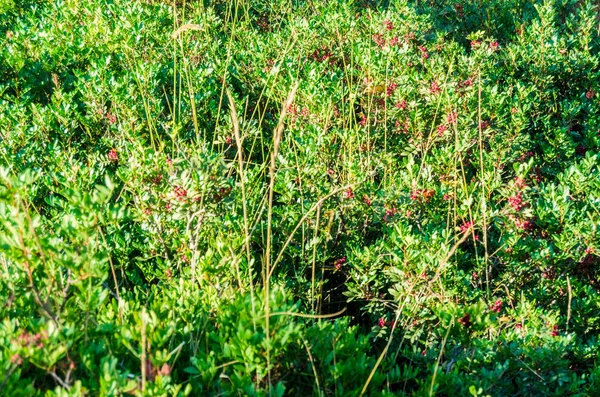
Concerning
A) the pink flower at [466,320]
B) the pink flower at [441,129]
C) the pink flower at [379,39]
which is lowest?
the pink flower at [466,320]

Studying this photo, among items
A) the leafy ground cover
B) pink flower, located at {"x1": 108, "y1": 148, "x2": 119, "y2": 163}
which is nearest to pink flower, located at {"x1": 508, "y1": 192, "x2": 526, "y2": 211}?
the leafy ground cover

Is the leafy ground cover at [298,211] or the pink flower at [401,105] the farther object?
the pink flower at [401,105]

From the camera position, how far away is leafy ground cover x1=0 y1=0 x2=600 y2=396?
6.65 feet

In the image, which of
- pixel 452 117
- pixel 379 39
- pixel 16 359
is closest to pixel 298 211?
pixel 452 117

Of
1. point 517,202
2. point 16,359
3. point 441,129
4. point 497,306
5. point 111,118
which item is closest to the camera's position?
point 16,359

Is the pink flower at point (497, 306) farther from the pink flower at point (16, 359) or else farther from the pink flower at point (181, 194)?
the pink flower at point (16, 359)

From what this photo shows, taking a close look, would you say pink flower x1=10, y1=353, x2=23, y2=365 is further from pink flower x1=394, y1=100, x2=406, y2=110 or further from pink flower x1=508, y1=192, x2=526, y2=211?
pink flower x1=394, y1=100, x2=406, y2=110

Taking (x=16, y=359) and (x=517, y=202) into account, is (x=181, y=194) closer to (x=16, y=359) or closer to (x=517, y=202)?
(x=16, y=359)

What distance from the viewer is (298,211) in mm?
3193

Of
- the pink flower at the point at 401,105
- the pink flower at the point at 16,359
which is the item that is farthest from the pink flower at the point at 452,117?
the pink flower at the point at 16,359

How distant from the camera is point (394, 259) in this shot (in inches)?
115

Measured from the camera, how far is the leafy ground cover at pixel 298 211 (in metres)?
2.03

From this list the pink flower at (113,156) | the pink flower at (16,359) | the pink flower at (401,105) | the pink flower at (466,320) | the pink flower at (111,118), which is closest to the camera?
the pink flower at (16,359)

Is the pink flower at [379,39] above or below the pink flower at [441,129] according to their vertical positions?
above
